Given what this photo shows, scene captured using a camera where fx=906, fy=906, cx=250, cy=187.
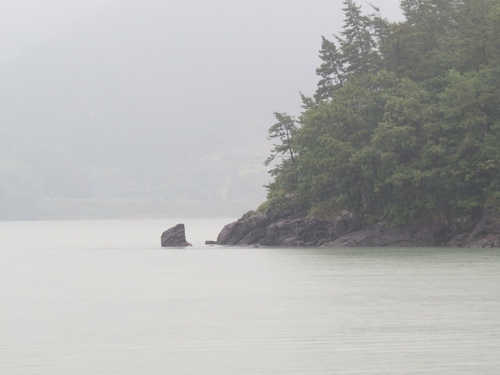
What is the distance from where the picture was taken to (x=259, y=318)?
33.9 meters

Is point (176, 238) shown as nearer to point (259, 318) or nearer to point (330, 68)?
point (330, 68)

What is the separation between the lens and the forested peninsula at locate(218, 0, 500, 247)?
7675 centimetres

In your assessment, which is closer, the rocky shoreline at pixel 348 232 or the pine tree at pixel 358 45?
the rocky shoreline at pixel 348 232

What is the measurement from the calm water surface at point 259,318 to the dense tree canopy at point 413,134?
612 inches

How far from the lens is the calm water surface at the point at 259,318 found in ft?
80.5

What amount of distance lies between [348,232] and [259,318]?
48.9 metres

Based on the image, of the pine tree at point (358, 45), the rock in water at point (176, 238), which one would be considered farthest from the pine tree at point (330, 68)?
the rock in water at point (176, 238)

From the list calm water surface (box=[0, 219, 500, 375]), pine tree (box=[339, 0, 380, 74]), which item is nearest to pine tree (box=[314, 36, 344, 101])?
pine tree (box=[339, 0, 380, 74])

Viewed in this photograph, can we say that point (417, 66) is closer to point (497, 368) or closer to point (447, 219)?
point (447, 219)

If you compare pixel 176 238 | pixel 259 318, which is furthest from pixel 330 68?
pixel 259 318

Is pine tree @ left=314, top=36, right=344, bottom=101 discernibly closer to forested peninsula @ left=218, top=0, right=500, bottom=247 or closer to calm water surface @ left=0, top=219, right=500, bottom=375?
forested peninsula @ left=218, top=0, right=500, bottom=247

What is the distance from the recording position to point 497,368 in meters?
22.9

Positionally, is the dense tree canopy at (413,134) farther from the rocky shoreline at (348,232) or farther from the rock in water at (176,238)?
the rock in water at (176,238)

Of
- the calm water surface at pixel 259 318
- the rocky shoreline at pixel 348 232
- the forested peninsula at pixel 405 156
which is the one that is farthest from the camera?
the forested peninsula at pixel 405 156
